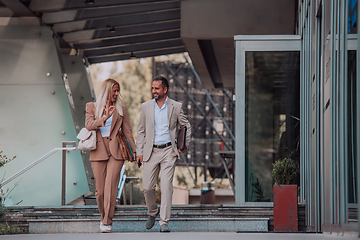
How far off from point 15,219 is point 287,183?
3687 mm

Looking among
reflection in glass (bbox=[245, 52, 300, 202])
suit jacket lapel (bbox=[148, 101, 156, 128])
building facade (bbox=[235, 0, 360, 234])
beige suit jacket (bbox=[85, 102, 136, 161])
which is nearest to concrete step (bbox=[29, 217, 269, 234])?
building facade (bbox=[235, 0, 360, 234])

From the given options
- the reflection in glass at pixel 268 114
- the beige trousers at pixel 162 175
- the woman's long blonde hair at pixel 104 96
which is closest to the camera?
the beige trousers at pixel 162 175

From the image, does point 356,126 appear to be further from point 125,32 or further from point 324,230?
point 125,32

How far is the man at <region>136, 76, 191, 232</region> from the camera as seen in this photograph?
19.3 ft

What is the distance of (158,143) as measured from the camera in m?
5.95

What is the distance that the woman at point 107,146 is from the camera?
19.8 ft

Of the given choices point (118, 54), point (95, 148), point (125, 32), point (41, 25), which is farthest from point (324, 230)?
point (118, 54)

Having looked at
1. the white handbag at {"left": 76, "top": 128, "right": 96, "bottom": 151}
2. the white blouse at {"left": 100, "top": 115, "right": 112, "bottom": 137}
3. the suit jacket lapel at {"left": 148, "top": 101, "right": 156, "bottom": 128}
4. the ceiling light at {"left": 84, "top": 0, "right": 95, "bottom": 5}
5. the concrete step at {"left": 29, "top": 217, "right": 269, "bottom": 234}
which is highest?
the ceiling light at {"left": 84, "top": 0, "right": 95, "bottom": 5}

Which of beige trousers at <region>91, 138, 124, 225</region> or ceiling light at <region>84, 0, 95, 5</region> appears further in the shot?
ceiling light at <region>84, 0, 95, 5</region>

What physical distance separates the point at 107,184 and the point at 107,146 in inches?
16.6

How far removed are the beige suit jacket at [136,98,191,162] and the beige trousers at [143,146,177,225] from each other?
7cm

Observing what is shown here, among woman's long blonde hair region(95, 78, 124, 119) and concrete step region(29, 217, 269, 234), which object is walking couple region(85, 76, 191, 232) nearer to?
woman's long blonde hair region(95, 78, 124, 119)

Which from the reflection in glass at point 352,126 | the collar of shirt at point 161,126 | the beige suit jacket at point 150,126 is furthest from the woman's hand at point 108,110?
the reflection in glass at point 352,126

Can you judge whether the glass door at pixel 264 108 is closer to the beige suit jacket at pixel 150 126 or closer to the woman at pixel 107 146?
the beige suit jacket at pixel 150 126
